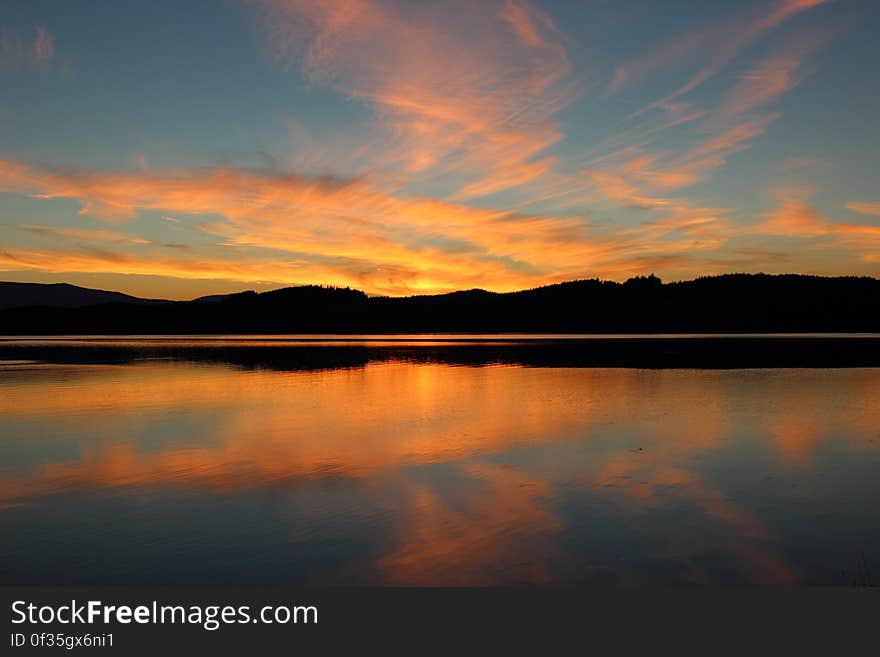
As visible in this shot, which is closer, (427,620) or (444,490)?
(427,620)

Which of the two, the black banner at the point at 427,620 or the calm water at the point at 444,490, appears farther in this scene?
the calm water at the point at 444,490

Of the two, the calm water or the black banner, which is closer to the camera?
the black banner

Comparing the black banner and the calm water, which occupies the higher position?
the calm water

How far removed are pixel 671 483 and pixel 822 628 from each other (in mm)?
6479

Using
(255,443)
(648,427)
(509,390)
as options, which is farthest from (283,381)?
(648,427)

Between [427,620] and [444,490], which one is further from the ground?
[444,490]

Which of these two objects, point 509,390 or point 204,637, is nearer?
point 204,637

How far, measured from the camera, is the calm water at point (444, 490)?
9.15m

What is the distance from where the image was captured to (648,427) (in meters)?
21.1

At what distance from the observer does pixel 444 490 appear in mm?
13359

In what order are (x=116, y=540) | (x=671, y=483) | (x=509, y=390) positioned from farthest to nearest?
1. (x=509, y=390)
2. (x=671, y=483)
3. (x=116, y=540)

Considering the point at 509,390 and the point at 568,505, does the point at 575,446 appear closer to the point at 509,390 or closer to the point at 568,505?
the point at 568,505

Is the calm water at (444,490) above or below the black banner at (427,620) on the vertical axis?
above

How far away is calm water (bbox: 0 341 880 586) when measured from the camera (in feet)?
30.0
